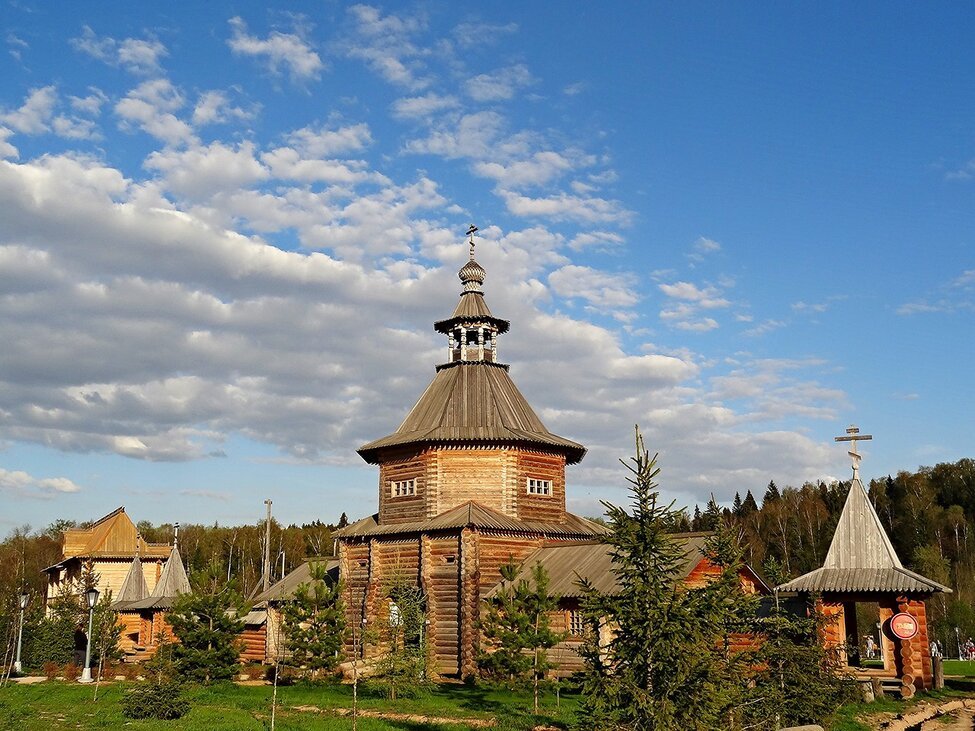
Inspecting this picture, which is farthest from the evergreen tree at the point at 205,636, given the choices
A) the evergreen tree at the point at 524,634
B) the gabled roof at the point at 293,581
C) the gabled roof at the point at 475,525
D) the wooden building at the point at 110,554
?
the wooden building at the point at 110,554

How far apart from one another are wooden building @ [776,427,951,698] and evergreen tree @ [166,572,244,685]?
65.1 ft

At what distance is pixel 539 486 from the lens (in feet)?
128

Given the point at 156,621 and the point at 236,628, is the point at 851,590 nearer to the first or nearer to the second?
the point at 236,628

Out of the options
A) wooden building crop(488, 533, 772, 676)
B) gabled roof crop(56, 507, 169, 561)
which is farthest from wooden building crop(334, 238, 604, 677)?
gabled roof crop(56, 507, 169, 561)

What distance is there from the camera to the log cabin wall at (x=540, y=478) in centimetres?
3812

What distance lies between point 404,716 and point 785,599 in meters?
13.1

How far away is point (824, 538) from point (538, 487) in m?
51.1

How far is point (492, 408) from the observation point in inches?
1559

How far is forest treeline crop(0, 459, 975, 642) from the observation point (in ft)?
206

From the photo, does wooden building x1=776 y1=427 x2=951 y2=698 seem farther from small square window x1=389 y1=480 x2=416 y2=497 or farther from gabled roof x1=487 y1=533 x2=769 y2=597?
small square window x1=389 y1=480 x2=416 y2=497

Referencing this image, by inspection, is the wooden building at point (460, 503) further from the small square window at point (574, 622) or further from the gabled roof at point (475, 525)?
the small square window at point (574, 622)

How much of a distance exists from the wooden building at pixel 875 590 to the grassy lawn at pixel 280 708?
350 inches

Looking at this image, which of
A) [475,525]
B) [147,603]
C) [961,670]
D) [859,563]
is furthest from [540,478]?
[147,603]

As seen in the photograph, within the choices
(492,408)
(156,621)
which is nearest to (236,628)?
(492,408)
